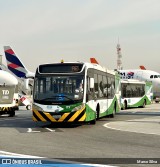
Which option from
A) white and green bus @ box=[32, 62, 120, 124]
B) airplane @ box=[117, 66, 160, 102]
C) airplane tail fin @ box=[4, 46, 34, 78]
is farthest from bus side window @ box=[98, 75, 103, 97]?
airplane tail fin @ box=[4, 46, 34, 78]

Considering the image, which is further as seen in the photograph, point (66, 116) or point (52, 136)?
point (66, 116)

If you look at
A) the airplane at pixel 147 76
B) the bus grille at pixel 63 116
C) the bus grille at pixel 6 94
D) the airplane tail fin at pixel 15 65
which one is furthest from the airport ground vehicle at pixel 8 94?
the airplane tail fin at pixel 15 65

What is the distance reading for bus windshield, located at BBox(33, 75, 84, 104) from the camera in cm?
1748

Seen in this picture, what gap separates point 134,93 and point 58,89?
23292mm

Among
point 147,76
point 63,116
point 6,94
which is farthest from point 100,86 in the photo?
point 147,76

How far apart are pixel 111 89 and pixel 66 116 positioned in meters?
7.42

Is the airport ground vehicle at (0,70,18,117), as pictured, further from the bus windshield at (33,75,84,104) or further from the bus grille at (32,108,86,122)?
the bus grille at (32,108,86,122)

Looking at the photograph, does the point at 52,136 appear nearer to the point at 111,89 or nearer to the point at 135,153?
the point at 135,153

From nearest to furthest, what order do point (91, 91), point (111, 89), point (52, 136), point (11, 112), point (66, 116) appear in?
point (52, 136)
point (66, 116)
point (91, 91)
point (111, 89)
point (11, 112)

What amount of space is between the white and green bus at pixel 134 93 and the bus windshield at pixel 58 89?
19415mm

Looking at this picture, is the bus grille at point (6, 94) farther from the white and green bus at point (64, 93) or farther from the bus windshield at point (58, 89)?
the bus windshield at point (58, 89)

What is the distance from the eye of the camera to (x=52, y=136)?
14.2 m

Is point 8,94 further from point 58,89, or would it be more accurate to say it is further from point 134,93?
point 134,93

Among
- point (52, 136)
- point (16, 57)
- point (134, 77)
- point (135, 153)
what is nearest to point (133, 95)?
point (134, 77)
